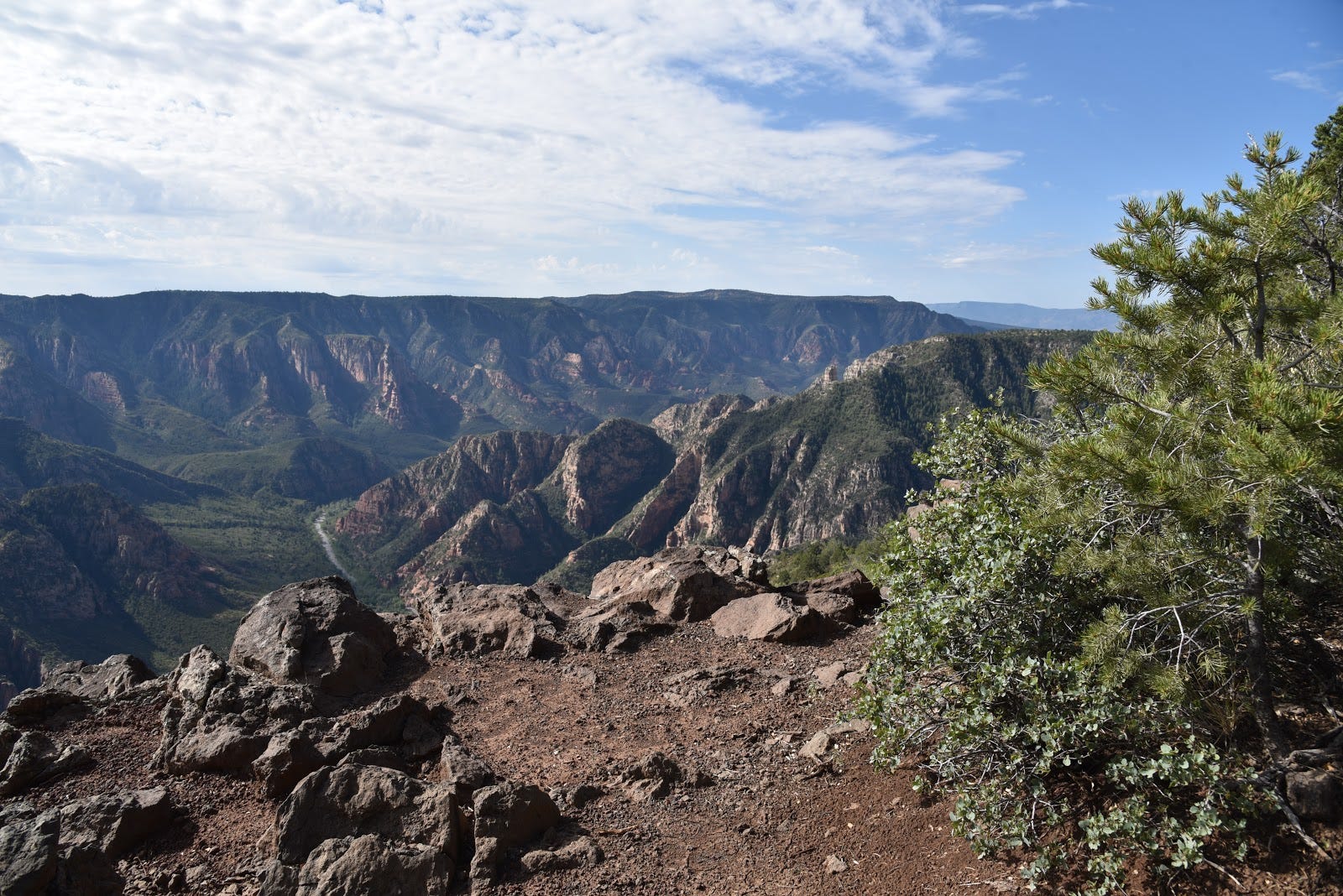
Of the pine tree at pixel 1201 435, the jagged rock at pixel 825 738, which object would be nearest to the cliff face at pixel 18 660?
the jagged rock at pixel 825 738

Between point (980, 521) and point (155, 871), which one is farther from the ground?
point (980, 521)

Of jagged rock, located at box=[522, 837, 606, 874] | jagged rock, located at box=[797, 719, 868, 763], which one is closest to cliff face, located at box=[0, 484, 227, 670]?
jagged rock, located at box=[522, 837, 606, 874]

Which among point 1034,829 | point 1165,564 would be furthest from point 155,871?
point 1165,564

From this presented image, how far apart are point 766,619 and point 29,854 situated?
12514 millimetres

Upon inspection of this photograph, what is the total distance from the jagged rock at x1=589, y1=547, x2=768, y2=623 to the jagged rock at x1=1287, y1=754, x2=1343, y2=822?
1229 cm

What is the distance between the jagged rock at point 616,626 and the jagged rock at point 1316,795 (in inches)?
454

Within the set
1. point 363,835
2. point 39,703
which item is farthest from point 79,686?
point 363,835

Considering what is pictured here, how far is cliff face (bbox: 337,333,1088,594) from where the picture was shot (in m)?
121

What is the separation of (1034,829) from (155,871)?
32.6 ft

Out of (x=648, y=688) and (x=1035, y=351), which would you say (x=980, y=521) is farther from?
(x=1035, y=351)

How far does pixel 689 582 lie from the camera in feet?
59.4

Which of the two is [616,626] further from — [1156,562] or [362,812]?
[1156,562]

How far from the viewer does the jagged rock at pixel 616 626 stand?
15984 mm

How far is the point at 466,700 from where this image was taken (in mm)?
13664
